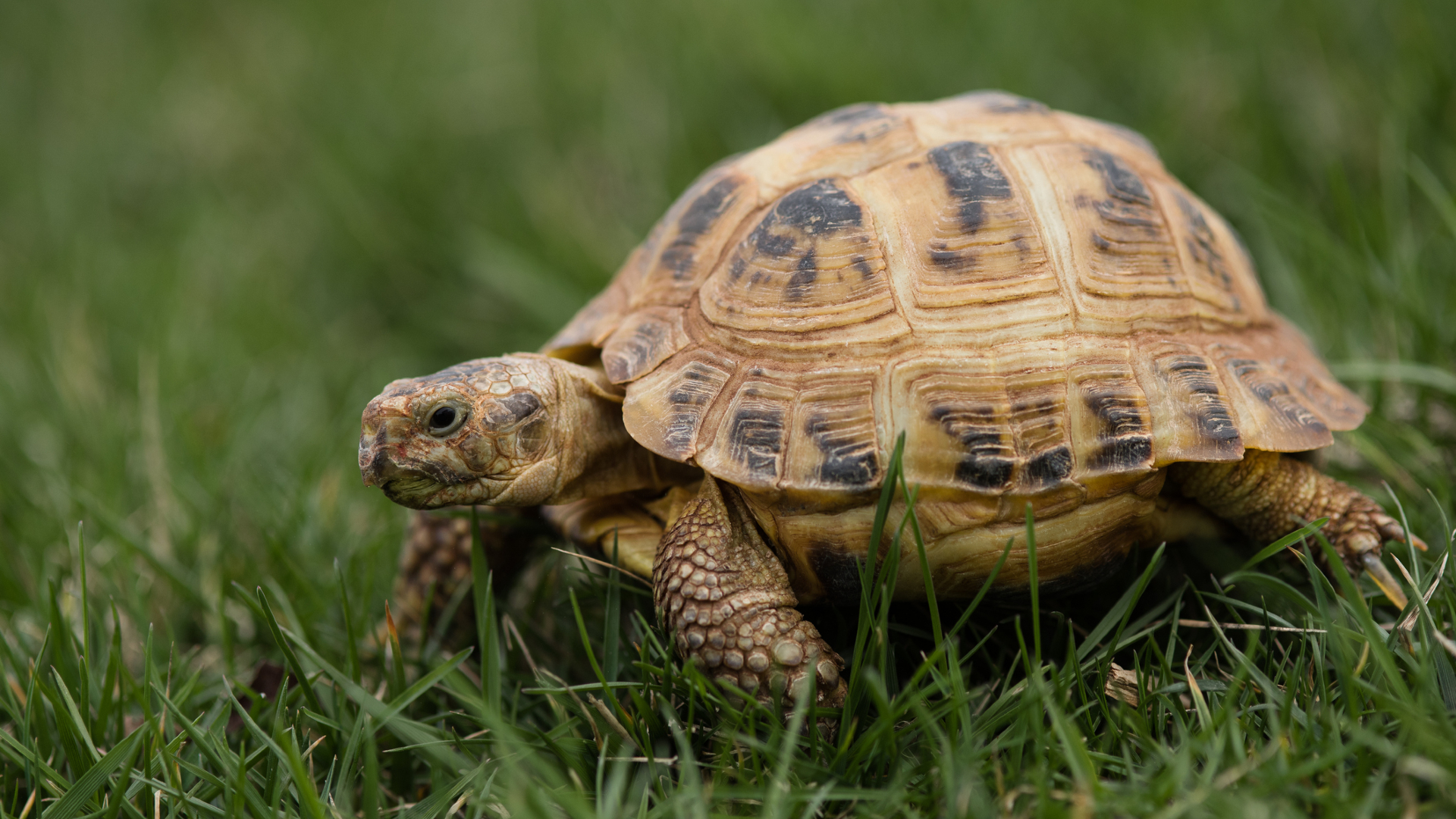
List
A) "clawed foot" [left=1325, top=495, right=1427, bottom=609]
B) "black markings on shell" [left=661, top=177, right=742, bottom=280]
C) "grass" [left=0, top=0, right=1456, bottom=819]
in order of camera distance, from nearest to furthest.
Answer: "grass" [left=0, top=0, right=1456, bottom=819] → "clawed foot" [left=1325, top=495, right=1427, bottom=609] → "black markings on shell" [left=661, top=177, right=742, bottom=280]

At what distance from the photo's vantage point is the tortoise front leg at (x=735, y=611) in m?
1.99

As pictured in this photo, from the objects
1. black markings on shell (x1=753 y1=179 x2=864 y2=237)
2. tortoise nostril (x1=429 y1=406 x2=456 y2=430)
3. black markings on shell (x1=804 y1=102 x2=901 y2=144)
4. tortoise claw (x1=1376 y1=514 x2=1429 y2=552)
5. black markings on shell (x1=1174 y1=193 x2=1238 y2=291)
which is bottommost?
tortoise claw (x1=1376 y1=514 x2=1429 y2=552)

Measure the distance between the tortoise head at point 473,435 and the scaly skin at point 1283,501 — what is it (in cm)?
147

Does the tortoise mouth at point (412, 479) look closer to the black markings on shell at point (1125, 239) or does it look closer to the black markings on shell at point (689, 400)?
the black markings on shell at point (689, 400)

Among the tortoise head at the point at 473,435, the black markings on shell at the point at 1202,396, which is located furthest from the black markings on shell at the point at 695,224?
the black markings on shell at the point at 1202,396

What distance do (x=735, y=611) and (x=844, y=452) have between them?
41 cm

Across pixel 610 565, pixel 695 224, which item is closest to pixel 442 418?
pixel 610 565

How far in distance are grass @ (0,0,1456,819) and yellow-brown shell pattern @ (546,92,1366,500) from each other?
0.35 metres

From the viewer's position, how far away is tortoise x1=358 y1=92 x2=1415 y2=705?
2.03 metres

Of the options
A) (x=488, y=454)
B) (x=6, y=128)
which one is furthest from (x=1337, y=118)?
(x=6, y=128)

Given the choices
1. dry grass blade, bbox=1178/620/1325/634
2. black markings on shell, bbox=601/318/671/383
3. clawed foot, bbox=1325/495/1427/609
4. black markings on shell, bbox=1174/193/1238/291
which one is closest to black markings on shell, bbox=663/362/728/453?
black markings on shell, bbox=601/318/671/383

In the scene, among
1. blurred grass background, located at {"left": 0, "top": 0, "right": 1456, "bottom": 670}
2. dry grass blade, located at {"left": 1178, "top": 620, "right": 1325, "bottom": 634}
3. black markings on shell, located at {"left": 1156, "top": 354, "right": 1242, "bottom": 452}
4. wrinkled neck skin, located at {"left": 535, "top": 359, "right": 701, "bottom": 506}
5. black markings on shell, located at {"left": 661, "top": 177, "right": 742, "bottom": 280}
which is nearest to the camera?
dry grass blade, located at {"left": 1178, "top": 620, "right": 1325, "bottom": 634}

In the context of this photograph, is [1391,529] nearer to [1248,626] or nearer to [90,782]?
[1248,626]

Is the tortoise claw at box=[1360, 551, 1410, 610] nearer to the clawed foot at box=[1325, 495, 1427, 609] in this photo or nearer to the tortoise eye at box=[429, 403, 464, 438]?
the clawed foot at box=[1325, 495, 1427, 609]
